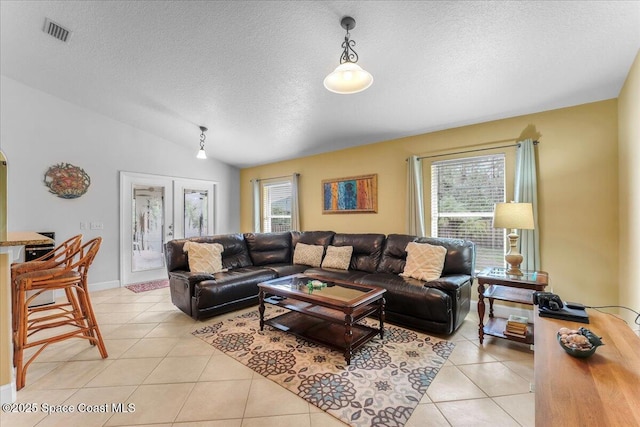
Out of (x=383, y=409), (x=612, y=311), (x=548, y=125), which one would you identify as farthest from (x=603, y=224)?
(x=383, y=409)

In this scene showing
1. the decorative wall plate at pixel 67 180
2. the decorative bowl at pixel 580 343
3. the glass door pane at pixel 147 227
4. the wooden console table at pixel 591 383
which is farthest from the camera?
the glass door pane at pixel 147 227

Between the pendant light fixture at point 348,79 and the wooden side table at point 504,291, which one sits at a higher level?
the pendant light fixture at point 348,79

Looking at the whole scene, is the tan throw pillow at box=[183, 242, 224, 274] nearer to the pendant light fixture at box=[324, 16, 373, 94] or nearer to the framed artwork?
the framed artwork

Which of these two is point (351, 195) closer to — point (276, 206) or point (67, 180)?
point (276, 206)

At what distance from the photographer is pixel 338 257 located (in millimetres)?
3990

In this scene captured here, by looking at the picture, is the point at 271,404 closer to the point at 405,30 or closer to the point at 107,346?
the point at 107,346

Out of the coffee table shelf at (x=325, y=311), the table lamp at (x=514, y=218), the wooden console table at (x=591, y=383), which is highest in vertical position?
the table lamp at (x=514, y=218)

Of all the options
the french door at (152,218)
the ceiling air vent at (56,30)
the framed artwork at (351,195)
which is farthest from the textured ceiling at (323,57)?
the french door at (152,218)

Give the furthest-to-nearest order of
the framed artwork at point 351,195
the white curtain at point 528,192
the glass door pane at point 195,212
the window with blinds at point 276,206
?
the window with blinds at point 276,206 < the glass door pane at point 195,212 < the framed artwork at point 351,195 < the white curtain at point 528,192

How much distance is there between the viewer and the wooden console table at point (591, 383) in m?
0.86

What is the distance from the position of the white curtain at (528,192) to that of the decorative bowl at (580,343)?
6.61 ft

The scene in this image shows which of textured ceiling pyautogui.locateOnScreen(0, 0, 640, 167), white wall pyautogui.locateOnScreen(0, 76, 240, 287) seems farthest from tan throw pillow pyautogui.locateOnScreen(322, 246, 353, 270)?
white wall pyautogui.locateOnScreen(0, 76, 240, 287)

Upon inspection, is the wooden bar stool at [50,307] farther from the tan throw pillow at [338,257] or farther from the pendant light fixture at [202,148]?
the tan throw pillow at [338,257]

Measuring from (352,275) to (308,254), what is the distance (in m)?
1.03
